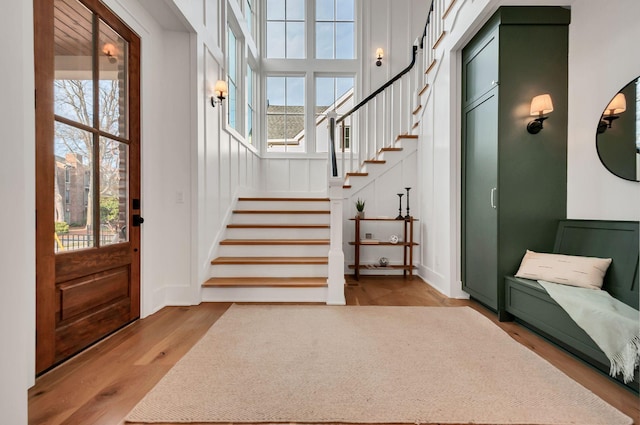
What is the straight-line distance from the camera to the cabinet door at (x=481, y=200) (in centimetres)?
262

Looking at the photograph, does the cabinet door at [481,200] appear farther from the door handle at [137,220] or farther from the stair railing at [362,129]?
the door handle at [137,220]

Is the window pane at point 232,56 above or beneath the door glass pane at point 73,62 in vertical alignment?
above

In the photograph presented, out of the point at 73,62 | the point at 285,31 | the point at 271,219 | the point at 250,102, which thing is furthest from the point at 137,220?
the point at 285,31

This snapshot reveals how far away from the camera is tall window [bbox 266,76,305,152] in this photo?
573cm

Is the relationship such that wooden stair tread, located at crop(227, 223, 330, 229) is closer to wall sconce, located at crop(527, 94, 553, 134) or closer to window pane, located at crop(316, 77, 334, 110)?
wall sconce, located at crop(527, 94, 553, 134)

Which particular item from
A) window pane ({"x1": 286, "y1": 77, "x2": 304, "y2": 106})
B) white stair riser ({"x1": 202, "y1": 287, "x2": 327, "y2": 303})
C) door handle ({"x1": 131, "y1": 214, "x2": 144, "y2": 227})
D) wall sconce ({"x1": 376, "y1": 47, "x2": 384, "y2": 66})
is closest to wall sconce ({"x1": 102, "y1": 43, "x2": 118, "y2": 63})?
door handle ({"x1": 131, "y1": 214, "x2": 144, "y2": 227})

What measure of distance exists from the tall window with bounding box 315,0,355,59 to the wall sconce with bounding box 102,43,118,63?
4.03 m

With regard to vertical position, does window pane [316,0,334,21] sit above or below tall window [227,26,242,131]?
above

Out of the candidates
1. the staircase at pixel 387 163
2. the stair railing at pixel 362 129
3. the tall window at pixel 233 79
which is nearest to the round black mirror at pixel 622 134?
the stair railing at pixel 362 129

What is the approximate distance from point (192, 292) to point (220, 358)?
4.05 feet

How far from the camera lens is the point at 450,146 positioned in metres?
3.21

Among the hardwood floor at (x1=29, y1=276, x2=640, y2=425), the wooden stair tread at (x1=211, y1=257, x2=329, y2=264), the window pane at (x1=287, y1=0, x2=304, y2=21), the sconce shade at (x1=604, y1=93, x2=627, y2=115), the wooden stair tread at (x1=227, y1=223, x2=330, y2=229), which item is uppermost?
the window pane at (x1=287, y1=0, x2=304, y2=21)

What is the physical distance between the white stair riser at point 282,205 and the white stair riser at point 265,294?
1460mm

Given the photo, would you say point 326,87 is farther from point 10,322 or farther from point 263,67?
point 10,322
